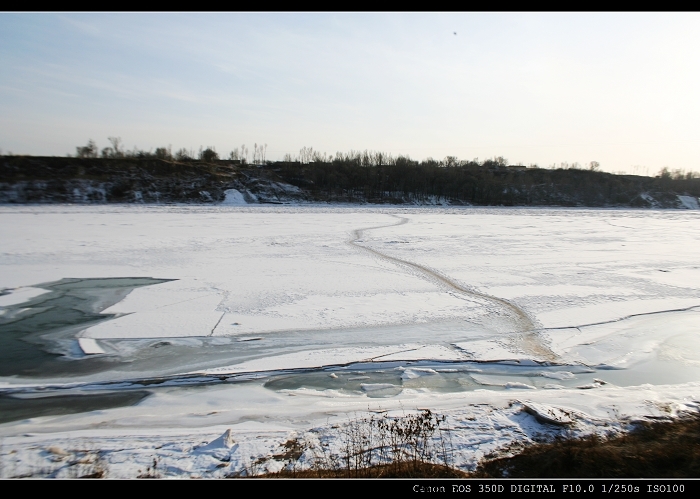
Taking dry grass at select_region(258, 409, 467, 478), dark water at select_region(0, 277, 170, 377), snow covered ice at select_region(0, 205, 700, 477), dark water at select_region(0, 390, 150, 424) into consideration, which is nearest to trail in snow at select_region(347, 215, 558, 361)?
snow covered ice at select_region(0, 205, 700, 477)

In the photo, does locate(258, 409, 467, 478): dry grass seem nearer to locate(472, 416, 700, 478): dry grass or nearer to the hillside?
locate(472, 416, 700, 478): dry grass

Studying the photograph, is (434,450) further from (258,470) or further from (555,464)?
(258,470)

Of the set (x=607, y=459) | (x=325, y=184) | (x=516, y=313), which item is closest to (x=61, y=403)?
(x=607, y=459)

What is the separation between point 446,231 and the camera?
759 inches

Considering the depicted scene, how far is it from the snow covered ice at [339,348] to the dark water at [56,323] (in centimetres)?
9

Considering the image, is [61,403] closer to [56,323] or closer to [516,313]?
[56,323]

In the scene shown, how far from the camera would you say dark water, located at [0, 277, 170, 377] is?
5.22 m

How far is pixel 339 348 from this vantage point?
5.91 meters

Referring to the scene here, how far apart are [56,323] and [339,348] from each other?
445 centimetres

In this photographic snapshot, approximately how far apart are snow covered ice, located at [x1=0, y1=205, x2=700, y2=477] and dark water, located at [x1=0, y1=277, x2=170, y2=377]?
0.09 m
